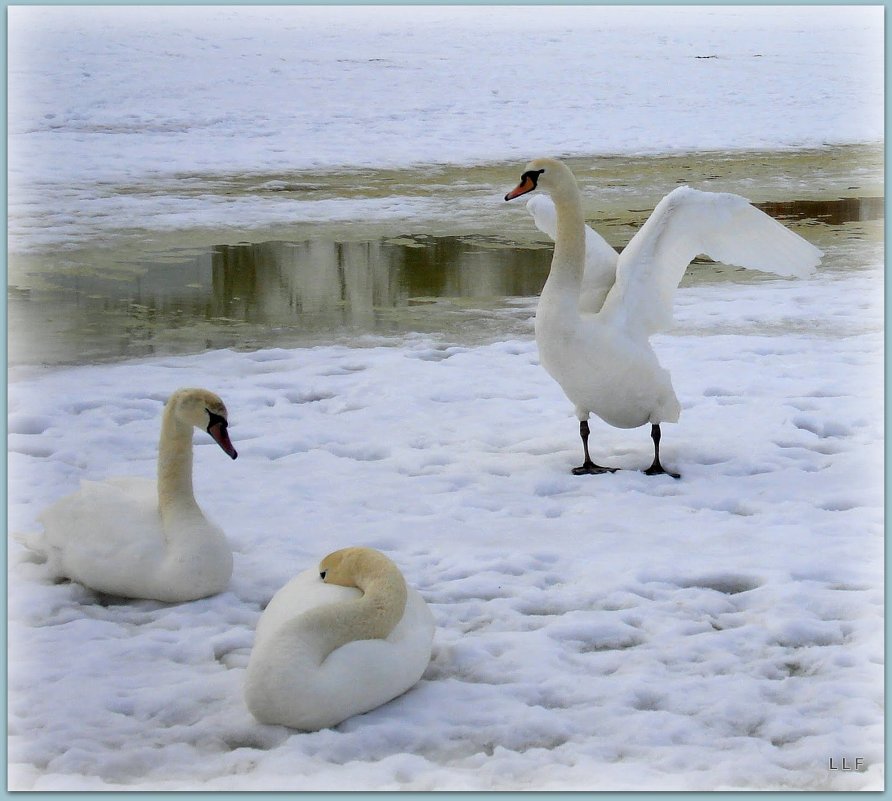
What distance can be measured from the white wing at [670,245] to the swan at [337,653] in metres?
2.45

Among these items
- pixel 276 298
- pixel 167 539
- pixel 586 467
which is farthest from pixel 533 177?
pixel 276 298

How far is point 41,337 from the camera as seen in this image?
25.5ft

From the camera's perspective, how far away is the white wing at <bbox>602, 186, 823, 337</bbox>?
5.61 m

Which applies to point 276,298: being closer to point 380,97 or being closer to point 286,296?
point 286,296

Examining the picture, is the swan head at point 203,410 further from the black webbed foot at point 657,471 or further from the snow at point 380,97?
the snow at point 380,97

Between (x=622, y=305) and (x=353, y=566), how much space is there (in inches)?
95.7

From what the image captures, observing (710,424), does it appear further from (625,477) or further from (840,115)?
(840,115)

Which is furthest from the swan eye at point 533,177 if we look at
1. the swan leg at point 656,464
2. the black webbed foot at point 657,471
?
the black webbed foot at point 657,471

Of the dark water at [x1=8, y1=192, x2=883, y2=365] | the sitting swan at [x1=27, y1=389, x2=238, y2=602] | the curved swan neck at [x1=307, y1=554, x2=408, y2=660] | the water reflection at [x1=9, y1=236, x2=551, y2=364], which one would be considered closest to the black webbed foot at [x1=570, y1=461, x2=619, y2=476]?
A: the sitting swan at [x1=27, y1=389, x2=238, y2=602]

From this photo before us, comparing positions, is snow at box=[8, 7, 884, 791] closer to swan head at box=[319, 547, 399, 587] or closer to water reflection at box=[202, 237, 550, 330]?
swan head at box=[319, 547, 399, 587]

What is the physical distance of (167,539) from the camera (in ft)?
13.9

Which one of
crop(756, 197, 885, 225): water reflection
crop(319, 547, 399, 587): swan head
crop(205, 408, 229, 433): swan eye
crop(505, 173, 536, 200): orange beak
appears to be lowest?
crop(319, 547, 399, 587): swan head

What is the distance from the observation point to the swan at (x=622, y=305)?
548cm

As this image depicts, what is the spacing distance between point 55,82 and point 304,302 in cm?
1114
